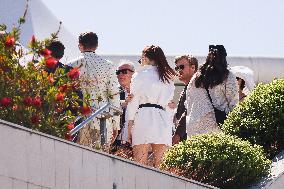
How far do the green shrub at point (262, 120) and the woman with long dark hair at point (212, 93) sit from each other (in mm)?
422

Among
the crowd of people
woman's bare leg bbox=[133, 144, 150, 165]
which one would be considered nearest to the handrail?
woman's bare leg bbox=[133, 144, 150, 165]

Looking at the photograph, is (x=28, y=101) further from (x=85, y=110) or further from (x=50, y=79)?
(x=85, y=110)

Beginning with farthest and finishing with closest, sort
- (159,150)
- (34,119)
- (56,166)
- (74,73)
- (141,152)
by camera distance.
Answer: (159,150) < (141,152) < (74,73) < (34,119) < (56,166)

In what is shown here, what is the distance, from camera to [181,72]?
49.3 ft

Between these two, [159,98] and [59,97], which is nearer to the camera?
[59,97]

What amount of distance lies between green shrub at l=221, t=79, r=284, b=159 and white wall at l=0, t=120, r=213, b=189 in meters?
2.57

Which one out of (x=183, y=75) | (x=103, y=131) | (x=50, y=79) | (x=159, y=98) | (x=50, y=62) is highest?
(x=50, y=62)

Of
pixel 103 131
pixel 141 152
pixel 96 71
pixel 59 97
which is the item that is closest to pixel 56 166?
pixel 59 97

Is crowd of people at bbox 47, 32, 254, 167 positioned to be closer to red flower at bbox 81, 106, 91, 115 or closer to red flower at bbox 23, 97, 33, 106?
red flower at bbox 81, 106, 91, 115

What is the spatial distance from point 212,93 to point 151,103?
68 centimetres

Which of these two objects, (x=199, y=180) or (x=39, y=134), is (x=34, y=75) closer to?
(x=39, y=134)

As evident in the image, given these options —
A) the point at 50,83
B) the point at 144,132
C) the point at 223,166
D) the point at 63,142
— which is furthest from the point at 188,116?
the point at 63,142

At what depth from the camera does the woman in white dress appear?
14.0 meters

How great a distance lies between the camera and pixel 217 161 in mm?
12398
